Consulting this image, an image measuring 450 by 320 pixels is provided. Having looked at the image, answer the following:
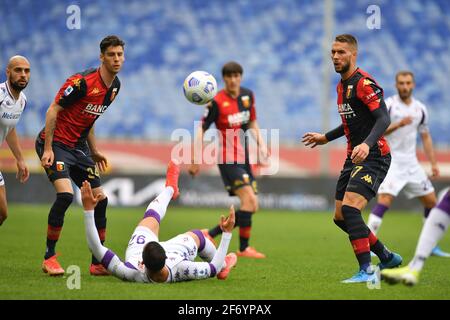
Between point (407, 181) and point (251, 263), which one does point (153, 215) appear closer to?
point (251, 263)

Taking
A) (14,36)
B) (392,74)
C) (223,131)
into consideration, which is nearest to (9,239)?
(223,131)

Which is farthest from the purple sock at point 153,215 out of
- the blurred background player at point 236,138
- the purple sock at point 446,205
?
the blurred background player at point 236,138

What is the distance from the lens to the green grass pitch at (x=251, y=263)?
6461 millimetres

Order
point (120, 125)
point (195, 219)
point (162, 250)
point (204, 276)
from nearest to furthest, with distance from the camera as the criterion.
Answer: point (162, 250) → point (204, 276) → point (195, 219) → point (120, 125)

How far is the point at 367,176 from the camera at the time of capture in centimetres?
747

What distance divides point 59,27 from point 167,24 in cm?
343

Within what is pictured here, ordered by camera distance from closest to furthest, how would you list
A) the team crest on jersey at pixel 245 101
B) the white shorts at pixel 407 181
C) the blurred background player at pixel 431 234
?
the blurred background player at pixel 431 234, the team crest on jersey at pixel 245 101, the white shorts at pixel 407 181

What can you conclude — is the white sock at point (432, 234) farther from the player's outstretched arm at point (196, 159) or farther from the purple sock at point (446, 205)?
the player's outstretched arm at point (196, 159)

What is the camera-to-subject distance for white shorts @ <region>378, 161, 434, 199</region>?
1126 centimetres

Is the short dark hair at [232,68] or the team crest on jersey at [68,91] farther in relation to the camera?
the short dark hair at [232,68]

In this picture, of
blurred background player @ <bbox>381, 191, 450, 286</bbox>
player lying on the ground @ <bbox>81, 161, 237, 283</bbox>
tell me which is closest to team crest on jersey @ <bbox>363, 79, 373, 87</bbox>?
blurred background player @ <bbox>381, 191, 450, 286</bbox>

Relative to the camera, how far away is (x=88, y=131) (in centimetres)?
839

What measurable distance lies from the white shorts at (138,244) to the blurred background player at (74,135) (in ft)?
2.44

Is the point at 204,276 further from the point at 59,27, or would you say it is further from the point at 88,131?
the point at 59,27
